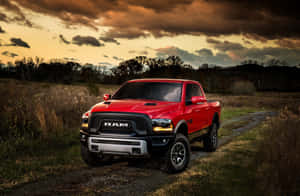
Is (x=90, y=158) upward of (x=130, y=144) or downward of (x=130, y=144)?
downward

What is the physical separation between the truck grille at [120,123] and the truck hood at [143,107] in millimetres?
105

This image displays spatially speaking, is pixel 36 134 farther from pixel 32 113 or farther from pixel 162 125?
pixel 162 125

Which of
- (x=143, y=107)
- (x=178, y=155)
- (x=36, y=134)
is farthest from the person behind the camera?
(x=36, y=134)

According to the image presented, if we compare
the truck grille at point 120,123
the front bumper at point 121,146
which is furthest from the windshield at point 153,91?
the front bumper at point 121,146

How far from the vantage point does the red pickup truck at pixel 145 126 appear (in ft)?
17.8

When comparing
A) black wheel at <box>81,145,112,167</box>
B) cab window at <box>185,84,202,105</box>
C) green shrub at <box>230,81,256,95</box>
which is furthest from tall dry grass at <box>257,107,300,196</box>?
green shrub at <box>230,81,256,95</box>

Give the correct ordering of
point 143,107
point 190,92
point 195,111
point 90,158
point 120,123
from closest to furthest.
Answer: point 120,123
point 143,107
point 90,158
point 195,111
point 190,92

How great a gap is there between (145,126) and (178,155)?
122 centimetres

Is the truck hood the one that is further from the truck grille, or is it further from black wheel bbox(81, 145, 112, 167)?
black wheel bbox(81, 145, 112, 167)

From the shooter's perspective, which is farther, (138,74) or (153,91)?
(138,74)

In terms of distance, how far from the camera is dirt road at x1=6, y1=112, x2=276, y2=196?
485 centimetres

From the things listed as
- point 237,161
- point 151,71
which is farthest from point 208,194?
point 151,71

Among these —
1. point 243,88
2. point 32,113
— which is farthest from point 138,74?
point 32,113

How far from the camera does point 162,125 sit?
5.55m
